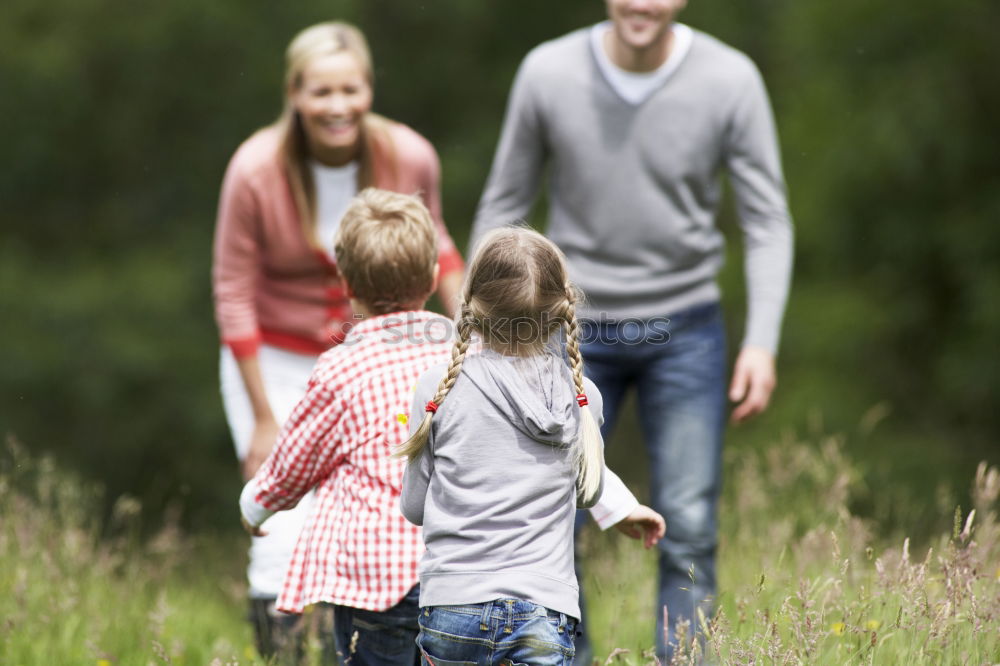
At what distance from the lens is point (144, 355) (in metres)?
10.8

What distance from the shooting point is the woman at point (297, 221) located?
3689mm

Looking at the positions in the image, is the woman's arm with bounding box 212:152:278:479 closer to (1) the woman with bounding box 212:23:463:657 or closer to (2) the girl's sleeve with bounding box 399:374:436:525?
(1) the woman with bounding box 212:23:463:657

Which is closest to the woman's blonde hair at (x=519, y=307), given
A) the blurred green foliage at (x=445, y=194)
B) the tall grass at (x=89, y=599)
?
the tall grass at (x=89, y=599)

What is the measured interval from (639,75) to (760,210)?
52cm

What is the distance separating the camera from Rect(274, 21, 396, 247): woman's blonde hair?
3.72m

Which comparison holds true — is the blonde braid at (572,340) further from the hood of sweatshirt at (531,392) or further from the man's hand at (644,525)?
the man's hand at (644,525)

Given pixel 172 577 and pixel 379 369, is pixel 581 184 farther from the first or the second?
pixel 172 577

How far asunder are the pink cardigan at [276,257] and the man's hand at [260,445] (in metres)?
0.23

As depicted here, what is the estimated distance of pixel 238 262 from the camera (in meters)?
3.77

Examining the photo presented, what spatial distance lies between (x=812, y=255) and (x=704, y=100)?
808 centimetres

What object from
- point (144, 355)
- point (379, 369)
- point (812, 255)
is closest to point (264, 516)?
point (379, 369)

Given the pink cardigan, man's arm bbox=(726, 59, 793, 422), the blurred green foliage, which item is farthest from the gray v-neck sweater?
the blurred green foliage

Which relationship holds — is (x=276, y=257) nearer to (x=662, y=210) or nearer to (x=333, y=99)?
(x=333, y=99)

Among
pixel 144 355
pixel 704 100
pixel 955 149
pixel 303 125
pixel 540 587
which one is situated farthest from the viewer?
pixel 144 355
